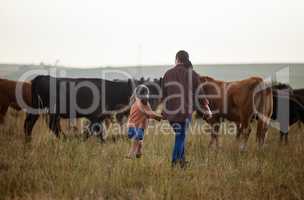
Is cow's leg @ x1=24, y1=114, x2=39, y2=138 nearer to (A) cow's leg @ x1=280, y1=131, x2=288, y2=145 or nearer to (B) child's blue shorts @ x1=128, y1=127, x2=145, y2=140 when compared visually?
(B) child's blue shorts @ x1=128, y1=127, x2=145, y2=140

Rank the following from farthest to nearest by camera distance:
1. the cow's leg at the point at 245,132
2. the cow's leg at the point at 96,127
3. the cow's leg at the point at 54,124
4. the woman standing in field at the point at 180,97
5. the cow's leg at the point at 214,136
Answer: the cow's leg at the point at 96,127 < the cow's leg at the point at 54,124 < the cow's leg at the point at 214,136 < the cow's leg at the point at 245,132 < the woman standing in field at the point at 180,97

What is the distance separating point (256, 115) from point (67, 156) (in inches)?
209

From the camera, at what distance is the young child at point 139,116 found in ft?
23.7

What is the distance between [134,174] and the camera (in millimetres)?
5973

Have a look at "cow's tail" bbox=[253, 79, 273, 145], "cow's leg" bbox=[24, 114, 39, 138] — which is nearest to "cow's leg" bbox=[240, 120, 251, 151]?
"cow's tail" bbox=[253, 79, 273, 145]

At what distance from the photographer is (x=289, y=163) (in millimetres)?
7215

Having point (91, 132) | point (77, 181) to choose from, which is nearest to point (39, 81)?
point (91, 132)

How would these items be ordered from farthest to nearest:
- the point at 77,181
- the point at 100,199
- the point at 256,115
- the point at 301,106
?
the point at 301,106
the point at 256,115
the point at 77,181
the point at 100,199

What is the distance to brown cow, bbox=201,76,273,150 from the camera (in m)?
9.43

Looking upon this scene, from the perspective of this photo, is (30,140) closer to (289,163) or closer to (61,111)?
(61,111)


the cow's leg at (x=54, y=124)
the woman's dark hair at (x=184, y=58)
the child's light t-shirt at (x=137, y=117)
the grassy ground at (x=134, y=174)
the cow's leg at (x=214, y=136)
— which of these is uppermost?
the woman's dark hair at (x=184, y=58)

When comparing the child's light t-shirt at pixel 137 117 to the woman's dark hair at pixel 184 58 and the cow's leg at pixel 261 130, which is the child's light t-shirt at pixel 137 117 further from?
the cow's leg at pixel 261 130

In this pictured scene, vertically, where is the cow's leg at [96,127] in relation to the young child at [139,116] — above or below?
below

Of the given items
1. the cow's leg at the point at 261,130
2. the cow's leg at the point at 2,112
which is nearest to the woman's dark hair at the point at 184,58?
the cow's leg at the point at 261,130
